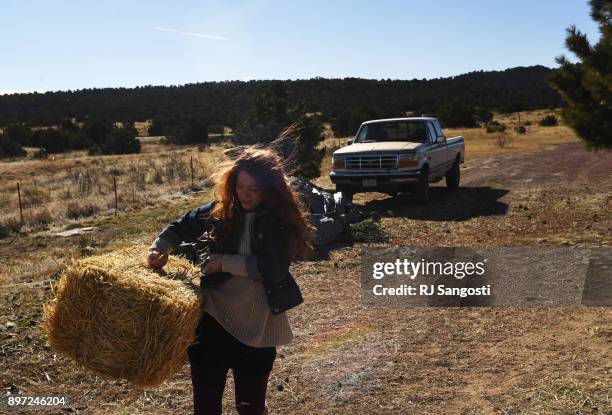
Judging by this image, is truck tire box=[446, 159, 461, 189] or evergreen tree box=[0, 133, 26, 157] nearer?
truck tire box=[446, 159, 461, 189]

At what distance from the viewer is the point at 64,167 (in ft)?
96.6

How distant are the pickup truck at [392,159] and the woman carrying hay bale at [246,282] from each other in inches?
384

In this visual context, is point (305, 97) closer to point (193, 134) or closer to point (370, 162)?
point (193, 134)

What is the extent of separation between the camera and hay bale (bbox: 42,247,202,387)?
9.39 feet

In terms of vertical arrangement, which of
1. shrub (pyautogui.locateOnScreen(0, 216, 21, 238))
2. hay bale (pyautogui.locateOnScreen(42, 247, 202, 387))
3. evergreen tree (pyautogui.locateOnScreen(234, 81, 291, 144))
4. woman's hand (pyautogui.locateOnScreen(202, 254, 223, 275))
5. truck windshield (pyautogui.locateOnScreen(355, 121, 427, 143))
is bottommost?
shrub (pyautogui.locateOnScreen(0, 216, 21, 238))

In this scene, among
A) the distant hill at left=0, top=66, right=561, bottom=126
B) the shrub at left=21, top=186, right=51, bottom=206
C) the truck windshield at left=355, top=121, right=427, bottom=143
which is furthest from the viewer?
the distant hill at left=0, top=66, right=561, bottom=126

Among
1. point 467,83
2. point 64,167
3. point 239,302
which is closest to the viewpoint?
point 239,302

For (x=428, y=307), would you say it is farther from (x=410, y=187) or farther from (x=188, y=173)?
(x=188, y=173)

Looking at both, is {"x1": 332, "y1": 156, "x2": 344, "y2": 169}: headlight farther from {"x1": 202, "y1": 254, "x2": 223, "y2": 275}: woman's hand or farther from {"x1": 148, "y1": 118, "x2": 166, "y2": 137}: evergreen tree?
{"x1": 148, "y1": 118, "x2": 166, "y2": 137}: evergreen tree

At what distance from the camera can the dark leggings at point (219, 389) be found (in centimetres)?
306

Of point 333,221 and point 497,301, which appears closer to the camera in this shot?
point 497,301

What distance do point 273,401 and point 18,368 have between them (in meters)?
2.22

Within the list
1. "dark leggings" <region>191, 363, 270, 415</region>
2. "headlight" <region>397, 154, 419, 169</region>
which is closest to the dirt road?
"dark leggings" <region>191, 363, 270, 415</region>

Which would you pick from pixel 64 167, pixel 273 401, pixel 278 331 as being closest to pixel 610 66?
pixel 273 401
